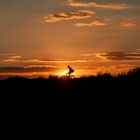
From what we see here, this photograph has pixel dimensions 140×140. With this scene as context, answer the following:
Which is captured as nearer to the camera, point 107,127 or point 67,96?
point 107,127

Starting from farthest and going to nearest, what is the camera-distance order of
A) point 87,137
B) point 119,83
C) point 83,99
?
1. point 119,83
2. point 83,99
3. point 87,137

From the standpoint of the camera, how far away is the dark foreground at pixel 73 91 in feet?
63.3

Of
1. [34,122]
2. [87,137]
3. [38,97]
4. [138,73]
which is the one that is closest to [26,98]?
[38,97]

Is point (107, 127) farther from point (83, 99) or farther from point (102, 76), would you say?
point (102, 76)

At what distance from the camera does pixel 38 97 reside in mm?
19891

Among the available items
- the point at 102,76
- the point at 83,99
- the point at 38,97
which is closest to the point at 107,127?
the point at 83,99

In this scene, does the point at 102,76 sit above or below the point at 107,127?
above

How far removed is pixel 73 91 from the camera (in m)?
20.5

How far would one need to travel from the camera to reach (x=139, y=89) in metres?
20.0

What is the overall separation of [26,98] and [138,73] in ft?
21.0

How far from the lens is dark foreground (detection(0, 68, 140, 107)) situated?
19281 mm

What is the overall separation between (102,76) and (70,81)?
189 centimetres

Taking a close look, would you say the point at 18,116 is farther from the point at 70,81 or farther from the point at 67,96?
the point at 70,81

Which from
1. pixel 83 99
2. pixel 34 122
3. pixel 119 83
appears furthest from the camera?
pixel 119 83
